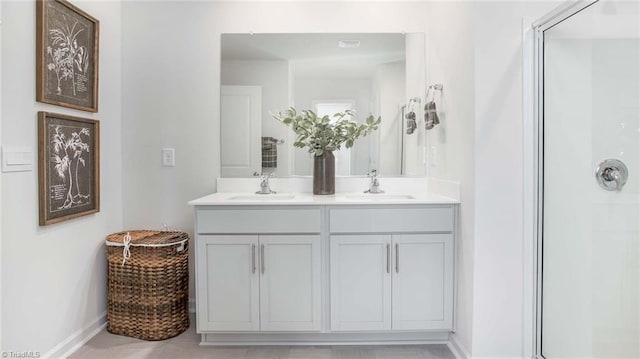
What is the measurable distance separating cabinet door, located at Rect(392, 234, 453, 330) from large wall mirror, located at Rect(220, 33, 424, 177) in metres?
0.68

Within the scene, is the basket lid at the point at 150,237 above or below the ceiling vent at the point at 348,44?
below

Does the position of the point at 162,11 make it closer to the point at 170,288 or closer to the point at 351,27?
the point at 351,27

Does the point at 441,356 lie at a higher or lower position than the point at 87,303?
lower

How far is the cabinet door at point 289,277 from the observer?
6.93 ft

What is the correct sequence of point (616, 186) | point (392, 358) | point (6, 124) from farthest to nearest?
point (392, 358)
point (6, 124)
point (616, 186)

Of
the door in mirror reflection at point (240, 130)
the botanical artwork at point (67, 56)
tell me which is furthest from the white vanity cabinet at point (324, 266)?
the botanical artwork at point (67, 56)

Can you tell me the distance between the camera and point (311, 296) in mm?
2121

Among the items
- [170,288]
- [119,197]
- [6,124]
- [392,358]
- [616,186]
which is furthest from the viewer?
[119,197]

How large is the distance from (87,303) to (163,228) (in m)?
0.61

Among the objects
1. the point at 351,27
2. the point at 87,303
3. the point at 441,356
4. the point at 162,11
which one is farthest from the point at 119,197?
the point at 441,356

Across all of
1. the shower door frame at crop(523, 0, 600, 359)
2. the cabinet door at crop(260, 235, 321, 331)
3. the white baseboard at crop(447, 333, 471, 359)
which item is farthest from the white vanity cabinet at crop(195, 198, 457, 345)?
the shower door frame at crop(523, 0, 600, 359)

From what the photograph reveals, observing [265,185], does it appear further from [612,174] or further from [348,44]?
[612,174]

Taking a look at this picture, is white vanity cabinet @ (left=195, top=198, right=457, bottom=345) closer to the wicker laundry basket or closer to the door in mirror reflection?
the wicker laundry basket

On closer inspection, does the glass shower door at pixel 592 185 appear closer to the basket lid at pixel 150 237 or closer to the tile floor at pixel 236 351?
the tile floor at pixel 236 351
